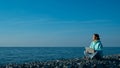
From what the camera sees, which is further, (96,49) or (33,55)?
(33,55)

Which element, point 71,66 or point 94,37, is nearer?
point 71,66

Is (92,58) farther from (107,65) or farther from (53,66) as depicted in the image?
(53,66)

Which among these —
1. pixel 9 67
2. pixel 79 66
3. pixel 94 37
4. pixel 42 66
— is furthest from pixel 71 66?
pixel 94 37

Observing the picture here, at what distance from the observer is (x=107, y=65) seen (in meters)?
16.4

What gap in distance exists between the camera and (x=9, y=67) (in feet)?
51.3

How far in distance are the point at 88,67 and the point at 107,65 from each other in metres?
1.39

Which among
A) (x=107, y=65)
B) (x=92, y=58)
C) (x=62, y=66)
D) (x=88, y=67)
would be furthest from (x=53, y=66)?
(x=92, y=58)

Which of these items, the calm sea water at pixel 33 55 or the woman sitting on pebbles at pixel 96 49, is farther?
the calm sea water at pixel 33 55

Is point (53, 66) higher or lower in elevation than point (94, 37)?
lower

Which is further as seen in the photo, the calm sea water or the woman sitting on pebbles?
the calm sea water

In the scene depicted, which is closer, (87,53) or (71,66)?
Answer: (71,66)

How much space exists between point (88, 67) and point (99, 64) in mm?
1097

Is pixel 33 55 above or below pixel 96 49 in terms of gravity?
below

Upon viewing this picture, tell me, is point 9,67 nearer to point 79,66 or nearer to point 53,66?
point 53,66
